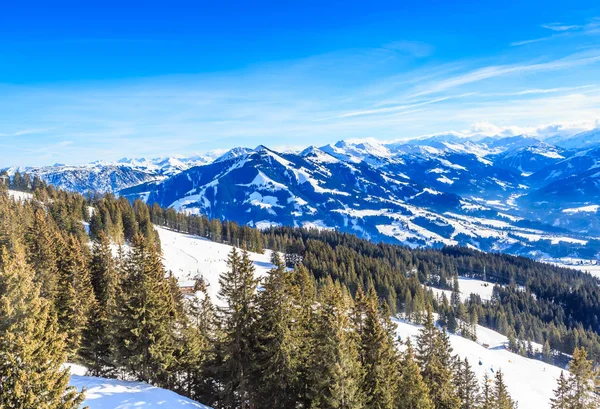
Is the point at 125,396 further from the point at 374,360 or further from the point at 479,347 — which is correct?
the point at 479,347

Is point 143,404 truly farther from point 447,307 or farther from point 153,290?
point 447,307

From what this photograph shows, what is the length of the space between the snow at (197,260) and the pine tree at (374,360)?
56155mm

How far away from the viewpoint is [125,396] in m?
24.8

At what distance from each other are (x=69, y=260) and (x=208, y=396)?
26.5 metres

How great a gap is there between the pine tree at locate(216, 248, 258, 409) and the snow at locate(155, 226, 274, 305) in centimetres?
5199

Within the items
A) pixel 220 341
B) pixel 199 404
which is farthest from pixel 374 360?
pixel 199 404

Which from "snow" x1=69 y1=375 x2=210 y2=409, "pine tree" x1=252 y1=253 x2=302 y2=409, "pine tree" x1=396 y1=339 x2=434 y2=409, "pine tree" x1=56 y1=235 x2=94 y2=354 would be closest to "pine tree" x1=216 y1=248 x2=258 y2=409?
"pine tree" x1=252 y1=253 x2=302 y2=409

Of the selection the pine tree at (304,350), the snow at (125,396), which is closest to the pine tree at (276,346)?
the pine tree at (304,350)

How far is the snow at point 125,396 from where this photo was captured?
76.3ft

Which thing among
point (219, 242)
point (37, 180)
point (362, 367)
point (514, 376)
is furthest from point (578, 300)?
point (37, 180)

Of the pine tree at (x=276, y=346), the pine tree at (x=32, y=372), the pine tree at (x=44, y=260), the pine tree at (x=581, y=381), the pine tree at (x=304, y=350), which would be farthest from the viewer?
the pine tree at (x=44, y=260)

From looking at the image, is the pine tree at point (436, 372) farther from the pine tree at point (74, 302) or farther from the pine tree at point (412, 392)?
the pine tree at point (74, 302)

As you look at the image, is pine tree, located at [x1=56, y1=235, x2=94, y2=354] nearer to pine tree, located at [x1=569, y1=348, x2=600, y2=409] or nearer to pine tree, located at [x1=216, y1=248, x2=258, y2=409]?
pine tree, located at [x1=216, y1=248, x2=258, y2=409]

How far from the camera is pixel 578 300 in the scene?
188 meters
